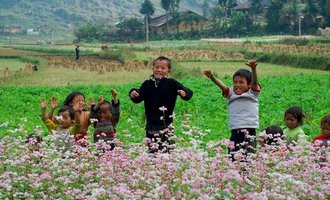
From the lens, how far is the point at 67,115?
351 inches

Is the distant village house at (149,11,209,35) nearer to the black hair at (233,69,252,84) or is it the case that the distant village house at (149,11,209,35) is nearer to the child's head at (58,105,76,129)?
the child's head at (58,105,76,129)

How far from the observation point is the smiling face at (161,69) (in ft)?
27.9

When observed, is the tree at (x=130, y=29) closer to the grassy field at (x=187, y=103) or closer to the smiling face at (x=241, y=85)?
the grassy field at (x=187, y=103)

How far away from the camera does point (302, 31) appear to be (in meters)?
86.9

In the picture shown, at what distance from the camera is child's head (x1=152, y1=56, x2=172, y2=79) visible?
8516 millimetres

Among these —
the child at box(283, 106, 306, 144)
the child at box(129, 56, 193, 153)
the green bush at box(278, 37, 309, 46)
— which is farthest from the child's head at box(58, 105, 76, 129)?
the green bush at box(278, 37, 309, 46)

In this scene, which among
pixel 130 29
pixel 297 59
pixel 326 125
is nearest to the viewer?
pixel 326 125

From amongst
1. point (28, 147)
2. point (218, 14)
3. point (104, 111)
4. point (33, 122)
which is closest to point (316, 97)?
point (33, 122)

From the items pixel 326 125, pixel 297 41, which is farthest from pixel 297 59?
pixel 326 125

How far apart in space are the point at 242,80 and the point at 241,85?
0.07 meters

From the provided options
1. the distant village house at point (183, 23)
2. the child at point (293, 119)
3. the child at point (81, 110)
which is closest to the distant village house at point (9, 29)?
the distant village house at point (183, 23)

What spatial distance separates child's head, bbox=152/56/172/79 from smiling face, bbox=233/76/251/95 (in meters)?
0.93

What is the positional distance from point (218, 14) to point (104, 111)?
104309 millimetres

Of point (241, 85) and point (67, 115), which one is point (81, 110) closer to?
point (67, 115)
